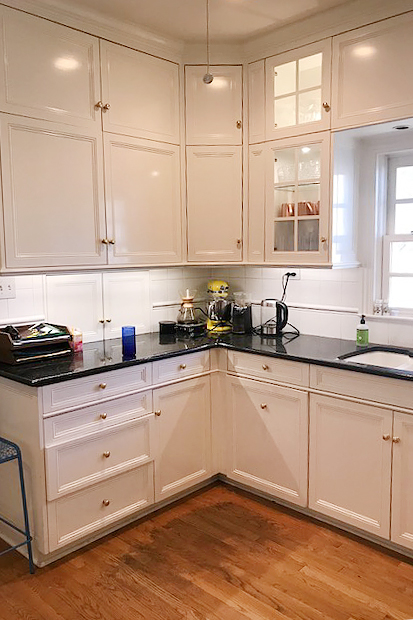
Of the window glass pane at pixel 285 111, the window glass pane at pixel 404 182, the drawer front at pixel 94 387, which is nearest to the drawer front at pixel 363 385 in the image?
the drawer front at pixel 94 387

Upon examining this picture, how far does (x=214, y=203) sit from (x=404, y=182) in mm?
1080

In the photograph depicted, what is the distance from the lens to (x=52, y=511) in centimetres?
237

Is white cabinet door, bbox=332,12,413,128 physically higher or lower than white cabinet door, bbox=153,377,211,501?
higher

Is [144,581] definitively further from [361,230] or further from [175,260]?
[361,230]

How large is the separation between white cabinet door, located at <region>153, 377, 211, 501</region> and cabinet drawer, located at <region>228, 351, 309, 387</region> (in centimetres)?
21

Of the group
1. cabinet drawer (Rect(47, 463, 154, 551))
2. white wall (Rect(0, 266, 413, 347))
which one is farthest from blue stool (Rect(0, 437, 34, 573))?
white wall (Rect(0, 266, 413, 347))

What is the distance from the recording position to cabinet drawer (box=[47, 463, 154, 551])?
7.85 ft

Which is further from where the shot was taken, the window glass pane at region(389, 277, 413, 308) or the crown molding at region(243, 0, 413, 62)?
the window glass pane at region(389, 277, 413, 308)

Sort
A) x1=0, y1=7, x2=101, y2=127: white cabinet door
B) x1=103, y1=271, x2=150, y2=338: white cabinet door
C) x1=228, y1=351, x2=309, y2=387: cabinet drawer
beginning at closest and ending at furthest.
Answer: x1=0, y1=7, x2=101, y2=127: white cabinet door → x1=228, y1=351, x2=309, y2=387: cabinet drawer → x1=103, y1=271, x2=150, y2=338: white cabinet door

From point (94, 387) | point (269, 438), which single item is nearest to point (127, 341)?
point (94, 387)

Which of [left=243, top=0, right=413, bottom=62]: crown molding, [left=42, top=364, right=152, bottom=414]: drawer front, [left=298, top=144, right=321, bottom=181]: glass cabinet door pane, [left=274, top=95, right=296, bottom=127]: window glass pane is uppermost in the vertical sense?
[left=243, top=0, right=413, bottom=62]: crown molding

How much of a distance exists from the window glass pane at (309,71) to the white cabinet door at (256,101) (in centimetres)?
25

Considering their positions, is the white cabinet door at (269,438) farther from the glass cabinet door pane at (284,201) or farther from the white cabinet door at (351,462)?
the glass cabinet door pane at (284,201)

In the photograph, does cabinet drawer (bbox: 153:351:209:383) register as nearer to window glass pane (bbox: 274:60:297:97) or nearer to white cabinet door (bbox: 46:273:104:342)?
white cabinet door (bbox: 46:273:104:342)
